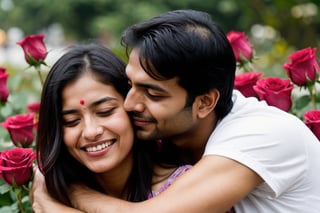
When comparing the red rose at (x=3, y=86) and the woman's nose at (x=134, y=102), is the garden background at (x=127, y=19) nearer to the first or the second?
the red rose at (x=3, y=86)

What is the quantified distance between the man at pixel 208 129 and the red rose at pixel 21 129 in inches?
18.3

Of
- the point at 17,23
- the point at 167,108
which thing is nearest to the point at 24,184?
the point at 167,108

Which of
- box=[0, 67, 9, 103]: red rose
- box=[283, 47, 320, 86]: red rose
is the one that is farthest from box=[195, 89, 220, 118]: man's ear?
box=[0, 67, 9, 103]: red rose

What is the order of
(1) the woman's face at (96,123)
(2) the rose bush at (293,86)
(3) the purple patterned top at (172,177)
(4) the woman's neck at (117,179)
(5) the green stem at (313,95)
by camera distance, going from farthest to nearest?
(5) the green stem at (313,95)
(2) the rose bush at (293,86)
(4) the woman's neck at (117,179)
(3) the purple patterned top at (172,177)
(1) the woman's face at (96,123)

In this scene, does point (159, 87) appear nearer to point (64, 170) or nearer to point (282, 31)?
point (64, 170)

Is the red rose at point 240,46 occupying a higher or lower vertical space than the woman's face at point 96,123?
lower

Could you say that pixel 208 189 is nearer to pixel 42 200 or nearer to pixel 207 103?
pixel 207 103

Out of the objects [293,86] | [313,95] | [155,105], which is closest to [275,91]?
[293,86]

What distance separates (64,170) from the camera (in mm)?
2438

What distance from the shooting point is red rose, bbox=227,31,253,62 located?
9.58 ft

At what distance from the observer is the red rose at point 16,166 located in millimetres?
2309

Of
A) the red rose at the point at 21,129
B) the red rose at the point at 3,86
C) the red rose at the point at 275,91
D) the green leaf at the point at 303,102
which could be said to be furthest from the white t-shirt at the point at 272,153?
the red rose at the point at 3,86

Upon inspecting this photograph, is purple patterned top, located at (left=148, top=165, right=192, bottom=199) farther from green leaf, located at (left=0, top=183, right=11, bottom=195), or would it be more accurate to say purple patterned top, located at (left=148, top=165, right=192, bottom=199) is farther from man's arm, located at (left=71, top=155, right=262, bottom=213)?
green leaf, located at (left=0, top=183, right=11, bottom=195)

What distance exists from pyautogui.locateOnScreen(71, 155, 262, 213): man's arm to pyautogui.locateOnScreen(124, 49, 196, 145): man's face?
18 cm
